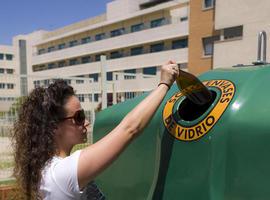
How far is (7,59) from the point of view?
188 feet

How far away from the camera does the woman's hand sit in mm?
1422

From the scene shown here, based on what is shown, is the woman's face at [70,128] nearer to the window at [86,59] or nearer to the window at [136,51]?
the window at [136,51]

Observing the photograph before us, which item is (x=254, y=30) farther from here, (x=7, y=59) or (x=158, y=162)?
(x=7, y=59)

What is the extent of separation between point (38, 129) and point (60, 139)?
0.09m

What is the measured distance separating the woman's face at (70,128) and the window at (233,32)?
1889 cm

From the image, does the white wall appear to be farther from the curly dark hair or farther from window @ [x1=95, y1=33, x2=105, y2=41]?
window @ [x1=95, y1=33, x2=105, y2=41]

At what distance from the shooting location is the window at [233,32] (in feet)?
63.7

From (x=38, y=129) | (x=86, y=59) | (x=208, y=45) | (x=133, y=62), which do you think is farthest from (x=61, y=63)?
(x=38, y=129)

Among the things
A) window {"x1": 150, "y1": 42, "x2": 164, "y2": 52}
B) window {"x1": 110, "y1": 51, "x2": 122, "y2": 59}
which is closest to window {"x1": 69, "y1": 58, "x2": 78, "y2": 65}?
window {"x1": 110, "y1": 51, "x2": 122, "y2": 59}

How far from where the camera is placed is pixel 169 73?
1.43m

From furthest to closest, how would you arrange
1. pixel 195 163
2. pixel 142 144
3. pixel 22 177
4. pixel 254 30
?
pixel 254 30
pixel 142 144
pixel 22 177
pixel 195 163

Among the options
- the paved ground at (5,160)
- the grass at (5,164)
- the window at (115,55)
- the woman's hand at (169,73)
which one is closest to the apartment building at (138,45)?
the window at (115,55)

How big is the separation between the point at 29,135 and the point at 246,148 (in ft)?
2.69

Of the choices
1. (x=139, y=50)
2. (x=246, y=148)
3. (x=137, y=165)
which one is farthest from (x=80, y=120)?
(x=139, y=50)
